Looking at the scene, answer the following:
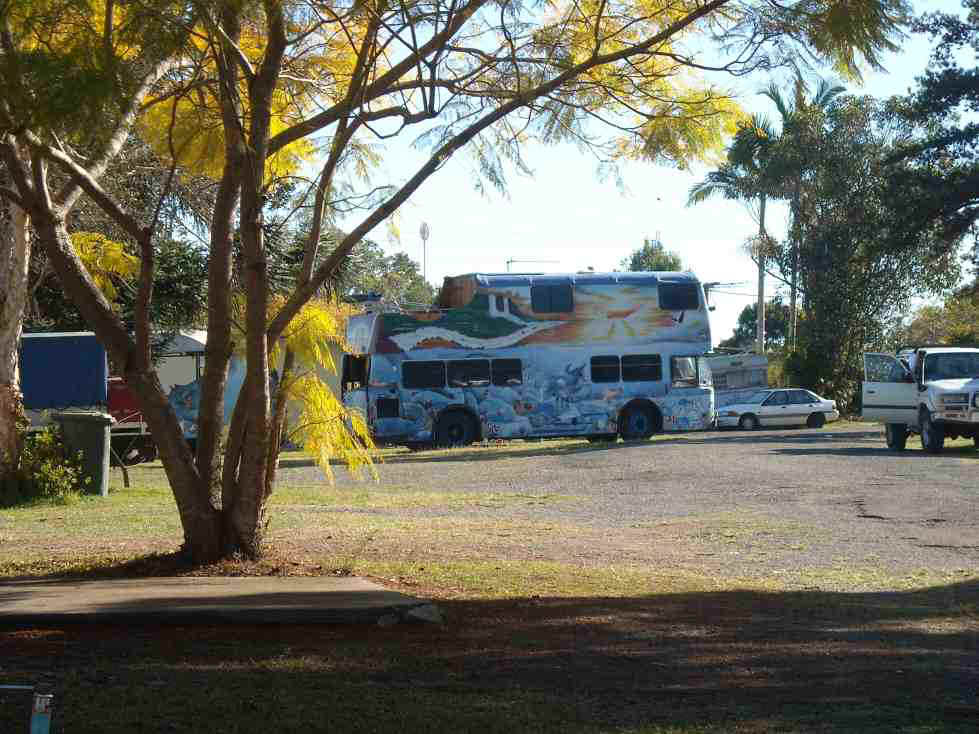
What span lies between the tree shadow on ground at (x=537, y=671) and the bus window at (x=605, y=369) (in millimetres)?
22291

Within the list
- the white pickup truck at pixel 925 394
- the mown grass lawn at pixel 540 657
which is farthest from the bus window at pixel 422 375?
the mown grass lawn at pixel 540 657

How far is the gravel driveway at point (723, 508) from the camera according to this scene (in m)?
10.9

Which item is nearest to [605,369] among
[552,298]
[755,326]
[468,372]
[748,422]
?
[552,298]

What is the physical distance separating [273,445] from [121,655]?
11.5 ft

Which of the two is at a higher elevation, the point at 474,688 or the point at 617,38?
the point at 617,38

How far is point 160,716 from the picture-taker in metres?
5.15

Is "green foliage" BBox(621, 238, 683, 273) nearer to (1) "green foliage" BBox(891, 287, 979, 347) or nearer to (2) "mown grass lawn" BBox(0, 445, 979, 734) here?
(1) "green foliage" BBox(891, 287, 979, 347)

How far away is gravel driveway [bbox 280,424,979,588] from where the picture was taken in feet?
35.9

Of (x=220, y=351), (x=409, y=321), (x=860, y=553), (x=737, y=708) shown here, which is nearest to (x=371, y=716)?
(x=737, y=708)

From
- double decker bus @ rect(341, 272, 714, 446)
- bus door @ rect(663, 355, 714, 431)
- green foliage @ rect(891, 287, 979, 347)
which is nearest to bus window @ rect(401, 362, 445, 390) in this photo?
double decker bus @ rect(341, 272, 714, 446)

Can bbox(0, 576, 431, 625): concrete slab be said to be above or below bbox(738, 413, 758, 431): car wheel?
below

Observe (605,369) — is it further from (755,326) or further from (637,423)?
(755,326)

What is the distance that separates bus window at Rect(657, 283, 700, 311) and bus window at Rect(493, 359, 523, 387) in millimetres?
3997

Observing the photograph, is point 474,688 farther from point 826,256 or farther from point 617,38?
point 826,256
